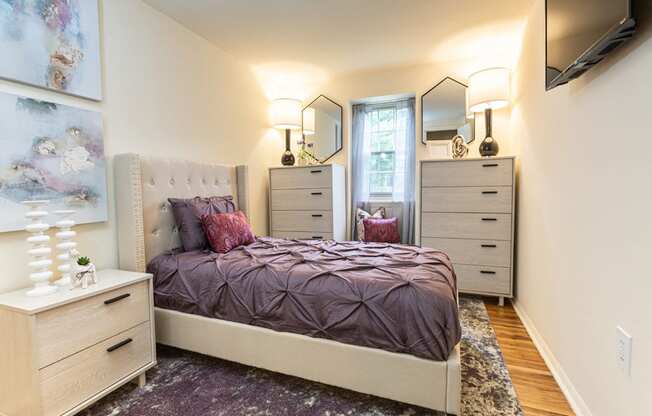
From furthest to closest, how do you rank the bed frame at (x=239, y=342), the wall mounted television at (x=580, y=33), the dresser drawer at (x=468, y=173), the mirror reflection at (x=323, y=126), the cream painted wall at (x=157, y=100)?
1. the mirror reflection at (x=323, y=126)
2. the dresser drawer at (x=468, y=173)
3. the cream painted wall at (x=157, y=100)
4. the bed frame at (x=239, y=342)
5. the wall mounted television at (x=580, y=33)

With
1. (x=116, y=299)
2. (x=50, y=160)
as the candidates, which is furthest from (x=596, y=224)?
(x=50, y=160)

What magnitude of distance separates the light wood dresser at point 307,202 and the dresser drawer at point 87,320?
1876 mm

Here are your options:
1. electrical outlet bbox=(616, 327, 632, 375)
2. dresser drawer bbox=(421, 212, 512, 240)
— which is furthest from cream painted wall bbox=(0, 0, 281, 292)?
electrical outlet bbox=(616, 327, 632, 375)

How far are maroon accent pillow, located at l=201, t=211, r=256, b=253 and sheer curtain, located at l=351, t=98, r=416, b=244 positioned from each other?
5.39 ft

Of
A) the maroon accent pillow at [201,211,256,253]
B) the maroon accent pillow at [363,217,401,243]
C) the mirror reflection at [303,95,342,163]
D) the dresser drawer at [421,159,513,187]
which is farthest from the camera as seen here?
the mirror reflection at [303,95,342,163]

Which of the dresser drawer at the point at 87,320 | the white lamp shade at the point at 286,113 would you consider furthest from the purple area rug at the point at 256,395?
the white lamp shade at the point at 286,113

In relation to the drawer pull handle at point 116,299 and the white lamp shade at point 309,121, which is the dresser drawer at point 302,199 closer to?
the white lamp shade at point 309,121

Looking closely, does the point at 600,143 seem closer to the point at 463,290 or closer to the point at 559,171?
the point at 559,171

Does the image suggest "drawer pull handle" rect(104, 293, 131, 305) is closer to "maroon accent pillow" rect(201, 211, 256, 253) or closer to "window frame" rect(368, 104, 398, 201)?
"maroon accent pillow" rect(201, 211, 256, 253)

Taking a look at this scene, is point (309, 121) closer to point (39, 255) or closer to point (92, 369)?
point (39, 255)

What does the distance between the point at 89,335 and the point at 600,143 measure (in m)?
2.37

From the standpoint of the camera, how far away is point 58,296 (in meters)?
1.34

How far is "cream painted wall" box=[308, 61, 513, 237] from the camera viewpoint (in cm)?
311

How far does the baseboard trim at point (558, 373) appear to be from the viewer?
141cm
